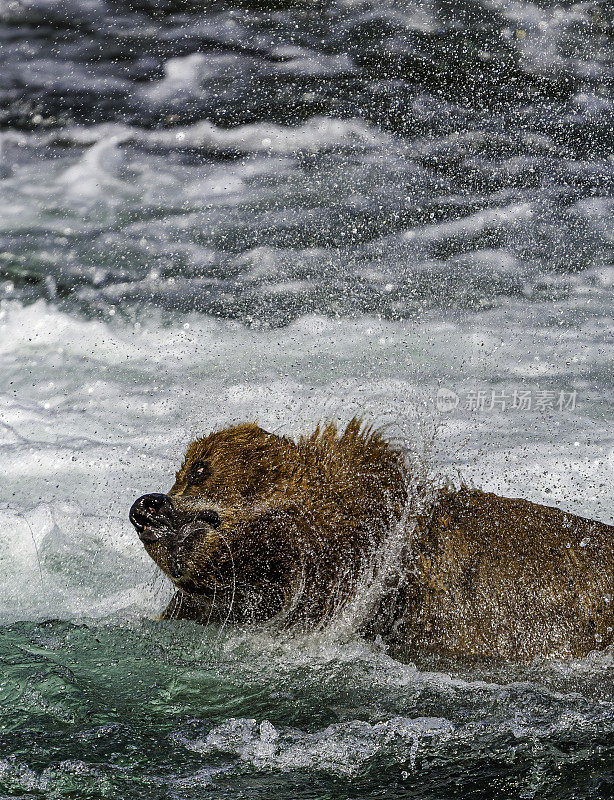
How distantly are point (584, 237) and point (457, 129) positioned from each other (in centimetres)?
154

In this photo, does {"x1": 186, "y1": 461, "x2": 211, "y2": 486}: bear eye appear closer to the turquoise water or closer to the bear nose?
the bear nose

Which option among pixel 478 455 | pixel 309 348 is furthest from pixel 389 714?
pixel 309 348

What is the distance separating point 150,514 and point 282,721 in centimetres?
93

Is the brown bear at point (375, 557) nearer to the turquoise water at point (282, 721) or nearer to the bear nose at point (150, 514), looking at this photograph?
the bear nose at point (150, 514)

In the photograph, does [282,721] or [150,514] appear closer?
[282,721]

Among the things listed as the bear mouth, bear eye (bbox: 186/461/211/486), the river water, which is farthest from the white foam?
the bear mouth

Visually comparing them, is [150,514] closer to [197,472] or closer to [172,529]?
[172,529]

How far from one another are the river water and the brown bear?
247 cm

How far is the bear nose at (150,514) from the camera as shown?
3406mm

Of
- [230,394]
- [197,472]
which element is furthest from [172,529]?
[230,394]

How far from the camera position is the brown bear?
11.6 feet

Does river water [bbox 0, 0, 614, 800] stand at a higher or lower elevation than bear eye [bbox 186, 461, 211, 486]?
higher

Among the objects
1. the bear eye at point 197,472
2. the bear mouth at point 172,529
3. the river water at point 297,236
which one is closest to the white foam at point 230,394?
the river water at point 297,236

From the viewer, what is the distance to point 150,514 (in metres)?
3.45
